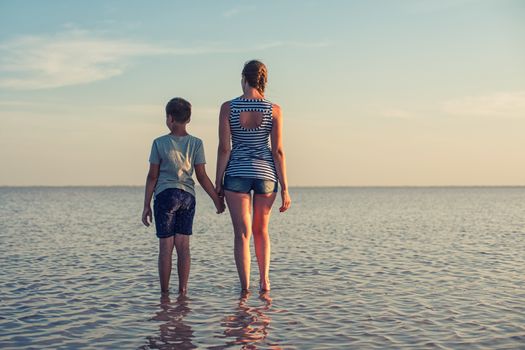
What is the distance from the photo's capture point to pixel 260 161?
7.01 metres

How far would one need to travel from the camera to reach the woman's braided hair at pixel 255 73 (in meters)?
7.12

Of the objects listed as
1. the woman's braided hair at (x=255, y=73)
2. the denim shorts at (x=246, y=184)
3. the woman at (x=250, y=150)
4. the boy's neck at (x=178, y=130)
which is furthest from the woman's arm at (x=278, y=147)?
the boy's neck at (x=178, y=130)

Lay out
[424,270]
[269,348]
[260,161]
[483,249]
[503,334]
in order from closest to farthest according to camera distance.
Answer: [269,348]
[503,334]
[260,161]
[424,270]
[483,249]

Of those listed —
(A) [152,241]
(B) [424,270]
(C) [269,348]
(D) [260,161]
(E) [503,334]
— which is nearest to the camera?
(C) [269,348]

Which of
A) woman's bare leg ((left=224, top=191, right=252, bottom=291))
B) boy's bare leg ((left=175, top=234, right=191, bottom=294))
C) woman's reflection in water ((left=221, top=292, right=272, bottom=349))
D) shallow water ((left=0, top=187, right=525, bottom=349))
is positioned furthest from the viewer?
boy's bare leg ((left=175, top=234, right=191, bottom=294))

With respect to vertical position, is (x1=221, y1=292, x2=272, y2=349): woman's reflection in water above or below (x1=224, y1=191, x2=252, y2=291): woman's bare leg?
below

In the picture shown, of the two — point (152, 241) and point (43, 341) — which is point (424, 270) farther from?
point (152, 241)

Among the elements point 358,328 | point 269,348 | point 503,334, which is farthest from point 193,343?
point 503,334

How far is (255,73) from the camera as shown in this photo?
23.4ft

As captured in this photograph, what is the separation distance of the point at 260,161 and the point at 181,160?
0.92m

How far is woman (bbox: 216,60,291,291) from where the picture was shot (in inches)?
275

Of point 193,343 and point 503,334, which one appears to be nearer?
point 193,343

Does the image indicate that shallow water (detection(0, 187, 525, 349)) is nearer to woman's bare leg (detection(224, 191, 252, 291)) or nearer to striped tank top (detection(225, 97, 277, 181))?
woman's bare leg (detection(224, 191, 252, 291))

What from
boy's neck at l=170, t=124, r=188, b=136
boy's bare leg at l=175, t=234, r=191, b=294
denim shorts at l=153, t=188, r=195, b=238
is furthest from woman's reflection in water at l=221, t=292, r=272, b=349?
boy's neck at l=170, t=124, r=188, b=136
